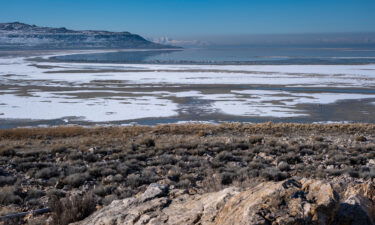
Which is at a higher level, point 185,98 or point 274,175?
point 274,175

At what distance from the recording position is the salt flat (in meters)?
21.4

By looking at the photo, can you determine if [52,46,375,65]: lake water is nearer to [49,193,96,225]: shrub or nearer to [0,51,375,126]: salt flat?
[0,51,375,126]: salt flat

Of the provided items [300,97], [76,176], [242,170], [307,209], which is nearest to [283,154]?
[242,170]

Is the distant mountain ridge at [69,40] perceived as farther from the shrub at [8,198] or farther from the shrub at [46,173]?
the shrub at [8,198]

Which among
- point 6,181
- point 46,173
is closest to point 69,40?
point 46,173

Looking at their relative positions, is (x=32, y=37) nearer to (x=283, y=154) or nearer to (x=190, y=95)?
(x=190, y=95)

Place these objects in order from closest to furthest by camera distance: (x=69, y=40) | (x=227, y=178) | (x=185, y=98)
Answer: (x=227, y=178), (x=185, y=98), (x=69, y=40)

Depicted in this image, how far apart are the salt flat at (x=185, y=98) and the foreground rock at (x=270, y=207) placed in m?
16.8

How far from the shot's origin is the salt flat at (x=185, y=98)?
21.4m

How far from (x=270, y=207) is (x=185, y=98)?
24582 millimetres

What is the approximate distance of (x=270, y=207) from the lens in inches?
107

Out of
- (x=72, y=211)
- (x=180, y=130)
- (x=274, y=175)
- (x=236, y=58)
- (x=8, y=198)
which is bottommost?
(x=180, y=130)

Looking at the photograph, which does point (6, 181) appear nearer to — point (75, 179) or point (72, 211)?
point (75, 179)

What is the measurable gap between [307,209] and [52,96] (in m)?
27.5
